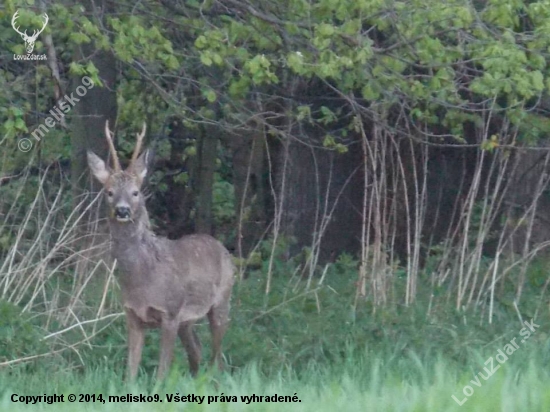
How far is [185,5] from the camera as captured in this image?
394 inches

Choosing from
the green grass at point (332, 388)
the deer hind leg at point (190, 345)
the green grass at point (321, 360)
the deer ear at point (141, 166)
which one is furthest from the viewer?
the deer hind leg at point (190, 345)

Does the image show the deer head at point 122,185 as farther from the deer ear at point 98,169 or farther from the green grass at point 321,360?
the green grass at point 321,360

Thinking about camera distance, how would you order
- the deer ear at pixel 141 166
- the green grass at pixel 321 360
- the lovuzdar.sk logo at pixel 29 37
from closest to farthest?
the green grass at pixel 321 360, the lovuzdar.sk logo at pixel 29 37, the deer ear at pixel 141 166

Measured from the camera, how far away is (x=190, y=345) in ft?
31.3

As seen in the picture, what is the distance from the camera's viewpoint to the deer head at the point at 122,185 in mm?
8625

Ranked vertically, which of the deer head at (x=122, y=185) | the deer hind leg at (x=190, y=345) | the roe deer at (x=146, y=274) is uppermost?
the deer head at (x=122, y=185)

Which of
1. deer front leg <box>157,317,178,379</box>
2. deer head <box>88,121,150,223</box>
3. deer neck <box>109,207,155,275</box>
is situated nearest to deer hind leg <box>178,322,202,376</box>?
deer front leg <box>157,317,178,379</box>

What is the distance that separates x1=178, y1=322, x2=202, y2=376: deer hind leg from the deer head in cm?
111

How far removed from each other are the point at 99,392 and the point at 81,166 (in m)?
4.23

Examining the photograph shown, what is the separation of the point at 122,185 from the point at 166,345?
125 centimetres

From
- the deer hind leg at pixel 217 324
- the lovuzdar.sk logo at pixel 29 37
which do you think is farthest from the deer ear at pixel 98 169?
the deer hind leg at pixel 217 324

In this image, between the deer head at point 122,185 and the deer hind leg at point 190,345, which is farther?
the deer hind leg at point 190,345

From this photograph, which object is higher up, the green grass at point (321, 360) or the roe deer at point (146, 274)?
the roe deer at point (146, 274)

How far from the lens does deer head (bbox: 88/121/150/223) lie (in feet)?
28.3
